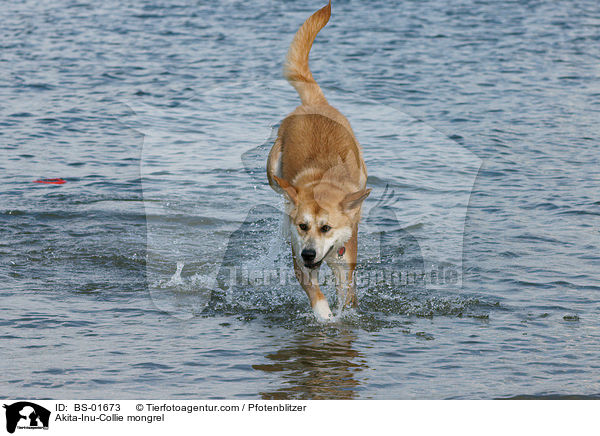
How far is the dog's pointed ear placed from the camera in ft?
18.1

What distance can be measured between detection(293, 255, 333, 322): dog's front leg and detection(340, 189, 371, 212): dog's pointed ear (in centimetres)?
61

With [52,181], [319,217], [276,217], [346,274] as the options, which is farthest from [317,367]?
[52,181]

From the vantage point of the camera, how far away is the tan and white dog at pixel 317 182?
18.2ft

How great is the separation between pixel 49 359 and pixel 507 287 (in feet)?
12.1

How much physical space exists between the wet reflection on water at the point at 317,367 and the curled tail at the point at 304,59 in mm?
2294

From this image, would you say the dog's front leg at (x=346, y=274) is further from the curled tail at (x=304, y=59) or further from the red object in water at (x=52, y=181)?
the red object in water at (x=52, y=181)

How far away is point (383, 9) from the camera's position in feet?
66.7

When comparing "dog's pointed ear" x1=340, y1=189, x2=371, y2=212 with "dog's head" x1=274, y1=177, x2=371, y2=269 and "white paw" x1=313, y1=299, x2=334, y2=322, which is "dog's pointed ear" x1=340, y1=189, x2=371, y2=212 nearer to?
"dog's head" x1=274, y1=177, x2=371, y2=269

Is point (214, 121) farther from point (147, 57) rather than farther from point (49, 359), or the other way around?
point (49, 359)

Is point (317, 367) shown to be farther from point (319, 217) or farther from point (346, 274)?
point (346, 274)
